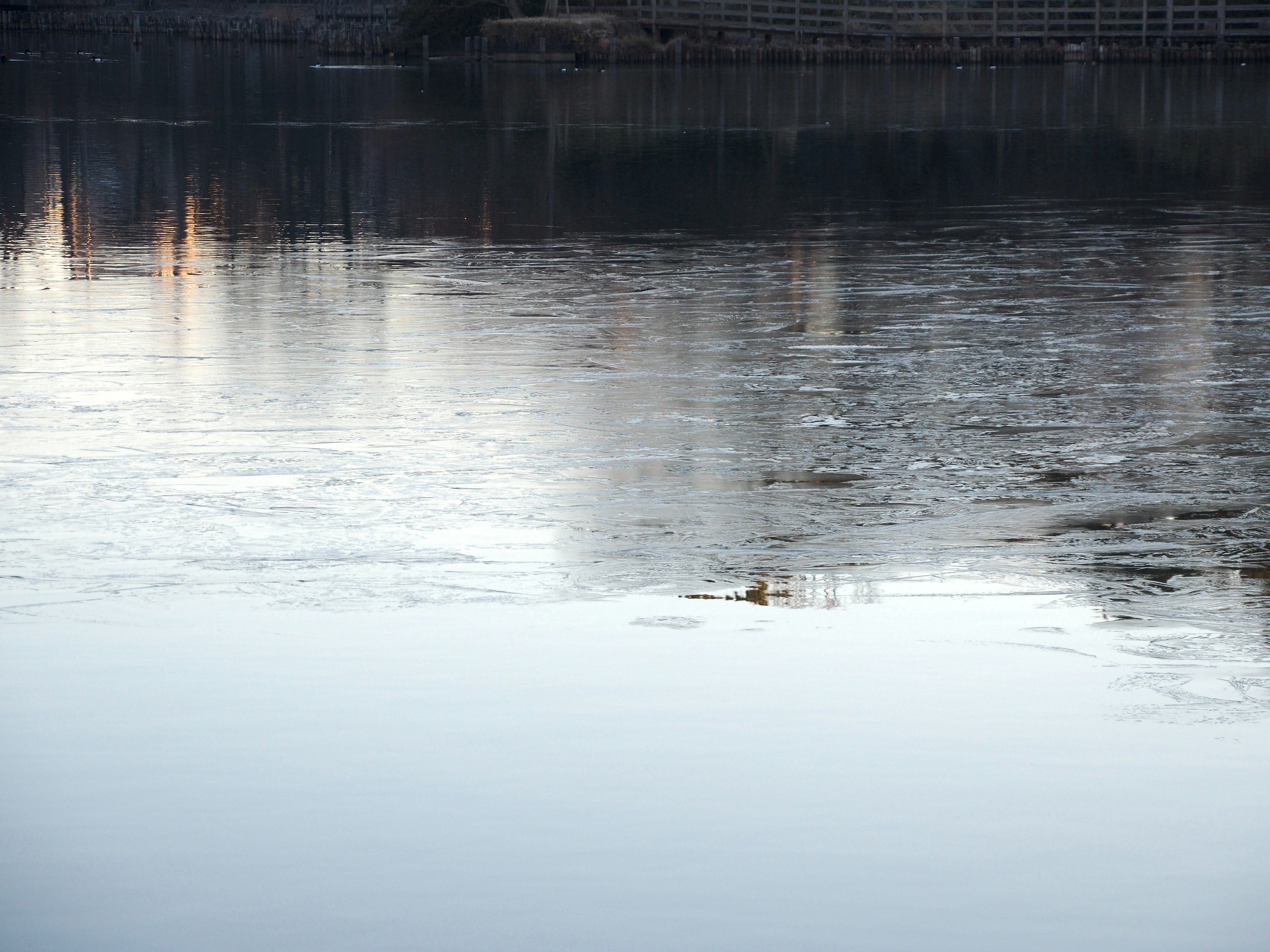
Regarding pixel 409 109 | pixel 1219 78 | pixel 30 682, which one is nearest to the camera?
pixel 30 682

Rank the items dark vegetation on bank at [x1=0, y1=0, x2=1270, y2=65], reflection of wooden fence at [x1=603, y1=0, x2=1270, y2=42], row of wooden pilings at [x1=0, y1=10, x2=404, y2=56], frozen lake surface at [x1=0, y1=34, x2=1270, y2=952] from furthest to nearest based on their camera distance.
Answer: row of wooden pilings at [x1=0, y1=10, x2=404, y2=56] < reflection of wooden fence at [x1=603, y1=0, x2=1270, y2=42] < dark vegetation on bank at [x1=0, y1=0, x2=1270, y2=65] < frozen lake surface at [x1=0, y1=34, x2=1270, y2=952]

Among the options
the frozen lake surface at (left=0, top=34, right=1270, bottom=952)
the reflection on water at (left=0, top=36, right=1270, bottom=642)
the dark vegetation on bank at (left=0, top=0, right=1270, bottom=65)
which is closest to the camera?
the frozen lake surface at (left=0, top=34, right=1270, bottom=952)

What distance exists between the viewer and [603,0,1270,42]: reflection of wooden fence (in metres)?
58.4

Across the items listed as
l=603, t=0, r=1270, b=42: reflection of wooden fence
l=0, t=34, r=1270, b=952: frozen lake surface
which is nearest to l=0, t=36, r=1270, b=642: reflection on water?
l=0, t=34, r=1270, b=952: frozen lake surface

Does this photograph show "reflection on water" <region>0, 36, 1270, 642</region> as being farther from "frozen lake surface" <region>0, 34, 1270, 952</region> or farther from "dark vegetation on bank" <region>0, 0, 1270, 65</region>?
"dark vegetation on bank" <region>0, 0, 1270, 65</region>

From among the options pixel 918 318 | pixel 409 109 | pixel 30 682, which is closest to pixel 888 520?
pixel 30 682

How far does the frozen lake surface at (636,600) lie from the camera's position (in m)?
3.75

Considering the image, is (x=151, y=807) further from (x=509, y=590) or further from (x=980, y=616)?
(x=980, y=616)

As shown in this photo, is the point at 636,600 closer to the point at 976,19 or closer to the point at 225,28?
the point at 976,19

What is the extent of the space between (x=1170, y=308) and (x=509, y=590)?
6678 mm

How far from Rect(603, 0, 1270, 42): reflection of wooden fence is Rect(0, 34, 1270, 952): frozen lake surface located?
47708 millimetres

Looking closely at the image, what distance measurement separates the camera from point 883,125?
2998cm

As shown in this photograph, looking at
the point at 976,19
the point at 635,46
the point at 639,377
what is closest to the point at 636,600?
the point at 639,377

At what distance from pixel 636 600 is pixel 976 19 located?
60340 mm
